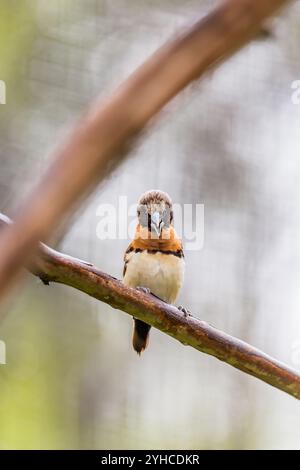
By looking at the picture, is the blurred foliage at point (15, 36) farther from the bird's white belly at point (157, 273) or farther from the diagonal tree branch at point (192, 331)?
the diagonal tree branch at point (192, 331)

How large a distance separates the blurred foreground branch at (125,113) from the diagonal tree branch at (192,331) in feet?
1.21

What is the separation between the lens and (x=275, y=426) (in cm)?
132

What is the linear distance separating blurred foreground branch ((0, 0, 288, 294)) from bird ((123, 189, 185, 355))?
91 cm

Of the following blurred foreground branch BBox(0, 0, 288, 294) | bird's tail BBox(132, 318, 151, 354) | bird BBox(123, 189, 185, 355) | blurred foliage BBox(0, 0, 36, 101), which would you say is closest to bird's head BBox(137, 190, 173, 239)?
bird BBox(123, 189, 185, 355)

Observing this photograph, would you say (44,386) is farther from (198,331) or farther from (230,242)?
(198,331)

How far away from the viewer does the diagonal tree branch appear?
1.85ft

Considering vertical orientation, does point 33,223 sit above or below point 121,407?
below

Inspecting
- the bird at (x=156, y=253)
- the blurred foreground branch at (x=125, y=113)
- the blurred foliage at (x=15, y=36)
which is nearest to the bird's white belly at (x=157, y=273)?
the bird at (x=156, y=253)

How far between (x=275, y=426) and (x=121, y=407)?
1.06 ft

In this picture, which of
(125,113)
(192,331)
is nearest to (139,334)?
(192,331)

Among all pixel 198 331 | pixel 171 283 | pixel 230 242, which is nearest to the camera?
pixel 198 331

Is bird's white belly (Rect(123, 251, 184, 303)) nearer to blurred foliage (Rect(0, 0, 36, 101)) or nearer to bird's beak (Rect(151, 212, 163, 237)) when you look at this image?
bird's beak (Rect(151, 212, 163, 237))
